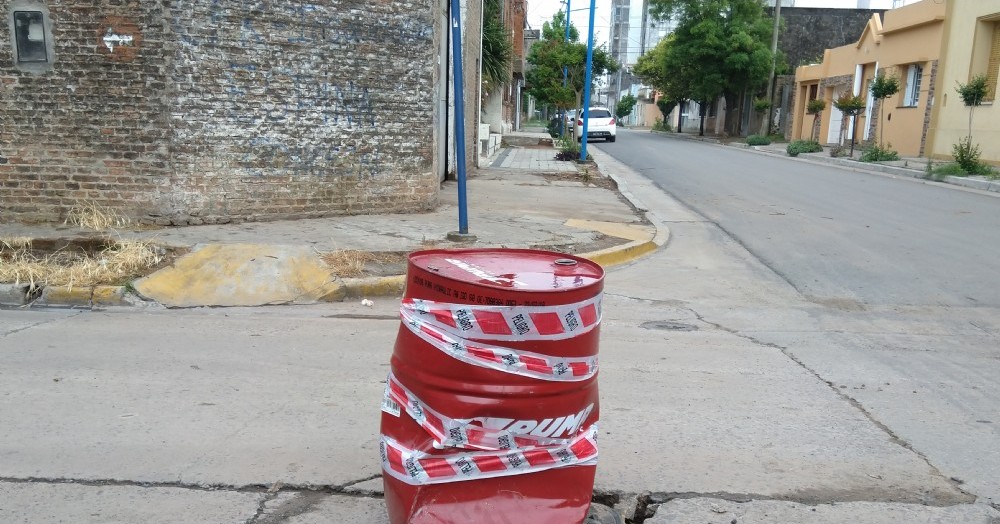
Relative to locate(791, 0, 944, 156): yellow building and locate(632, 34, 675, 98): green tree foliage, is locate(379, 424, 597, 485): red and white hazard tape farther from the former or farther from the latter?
locate(632, 34, 675, 98): green tree foliage

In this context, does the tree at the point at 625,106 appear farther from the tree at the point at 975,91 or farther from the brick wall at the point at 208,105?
the brick wall at the point at 208,105

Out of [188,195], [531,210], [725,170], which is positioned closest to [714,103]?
[725,170]

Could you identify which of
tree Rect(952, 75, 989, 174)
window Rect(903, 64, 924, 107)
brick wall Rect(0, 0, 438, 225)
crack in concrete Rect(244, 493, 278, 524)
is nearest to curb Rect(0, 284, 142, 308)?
brick wall Rect(0, 0, 438, 225)

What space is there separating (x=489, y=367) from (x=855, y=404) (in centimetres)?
289

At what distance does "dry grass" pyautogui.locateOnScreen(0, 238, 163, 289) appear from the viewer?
6629 millimetres

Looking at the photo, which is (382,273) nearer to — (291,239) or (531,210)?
(291,239)

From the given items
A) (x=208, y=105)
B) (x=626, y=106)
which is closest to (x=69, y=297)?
(x=208, y=105)

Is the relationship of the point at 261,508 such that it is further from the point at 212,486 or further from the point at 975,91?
the point at 975,91

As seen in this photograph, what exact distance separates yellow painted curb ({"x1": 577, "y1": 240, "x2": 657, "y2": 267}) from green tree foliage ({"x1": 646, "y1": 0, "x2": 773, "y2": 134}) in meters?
34.4

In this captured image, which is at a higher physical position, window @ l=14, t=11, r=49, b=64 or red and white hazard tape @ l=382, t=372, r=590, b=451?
window @ l=14, t=11, r=49, b=64

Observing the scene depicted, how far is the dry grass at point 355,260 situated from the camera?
7059mm

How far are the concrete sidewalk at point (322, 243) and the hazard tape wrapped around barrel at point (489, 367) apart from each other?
172 inches

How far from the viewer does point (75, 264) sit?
6977mm

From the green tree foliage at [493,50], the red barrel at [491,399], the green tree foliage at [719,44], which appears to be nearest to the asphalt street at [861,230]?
the green tree foliage at [493,50]
